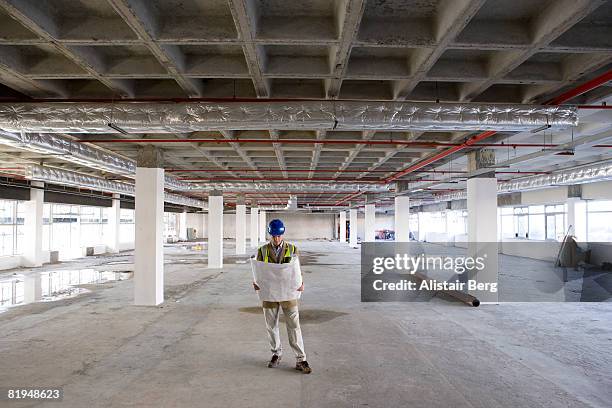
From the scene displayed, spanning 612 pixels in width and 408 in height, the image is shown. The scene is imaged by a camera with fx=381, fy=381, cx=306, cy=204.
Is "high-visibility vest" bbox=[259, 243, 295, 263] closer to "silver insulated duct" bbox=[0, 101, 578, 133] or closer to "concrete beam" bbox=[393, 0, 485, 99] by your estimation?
"silver insulated duct" bbox=[0, 101, 578, 133]

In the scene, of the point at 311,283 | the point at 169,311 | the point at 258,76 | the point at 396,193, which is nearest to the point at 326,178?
the point at 396,193

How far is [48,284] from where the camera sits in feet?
37.8

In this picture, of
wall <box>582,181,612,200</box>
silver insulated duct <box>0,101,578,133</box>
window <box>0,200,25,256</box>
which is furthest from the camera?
window <box>0,200,25,256</box>

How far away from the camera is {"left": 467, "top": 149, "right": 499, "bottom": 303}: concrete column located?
30.5 feet

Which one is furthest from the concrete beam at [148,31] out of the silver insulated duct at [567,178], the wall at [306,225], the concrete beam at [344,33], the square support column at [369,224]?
the wall at [306,225]

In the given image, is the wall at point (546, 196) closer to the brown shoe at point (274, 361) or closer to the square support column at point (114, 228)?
the brown shoe at point (274, 361)

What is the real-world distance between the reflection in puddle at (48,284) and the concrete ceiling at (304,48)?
19.0 ft

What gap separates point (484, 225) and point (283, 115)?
637 centimetres

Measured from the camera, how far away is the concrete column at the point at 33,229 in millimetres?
16203

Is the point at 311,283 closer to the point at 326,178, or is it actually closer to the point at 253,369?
the point at 326,178

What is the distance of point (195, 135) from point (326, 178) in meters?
7.86

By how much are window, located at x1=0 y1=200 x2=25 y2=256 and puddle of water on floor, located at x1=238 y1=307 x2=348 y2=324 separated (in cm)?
1391

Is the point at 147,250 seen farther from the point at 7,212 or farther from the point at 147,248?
the point at 7,212

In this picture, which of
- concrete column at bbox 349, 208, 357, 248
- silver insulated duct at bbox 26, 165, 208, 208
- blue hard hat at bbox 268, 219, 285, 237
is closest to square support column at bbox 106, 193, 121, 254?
silver insulated duct at bbox 26, 165, 208, 208
